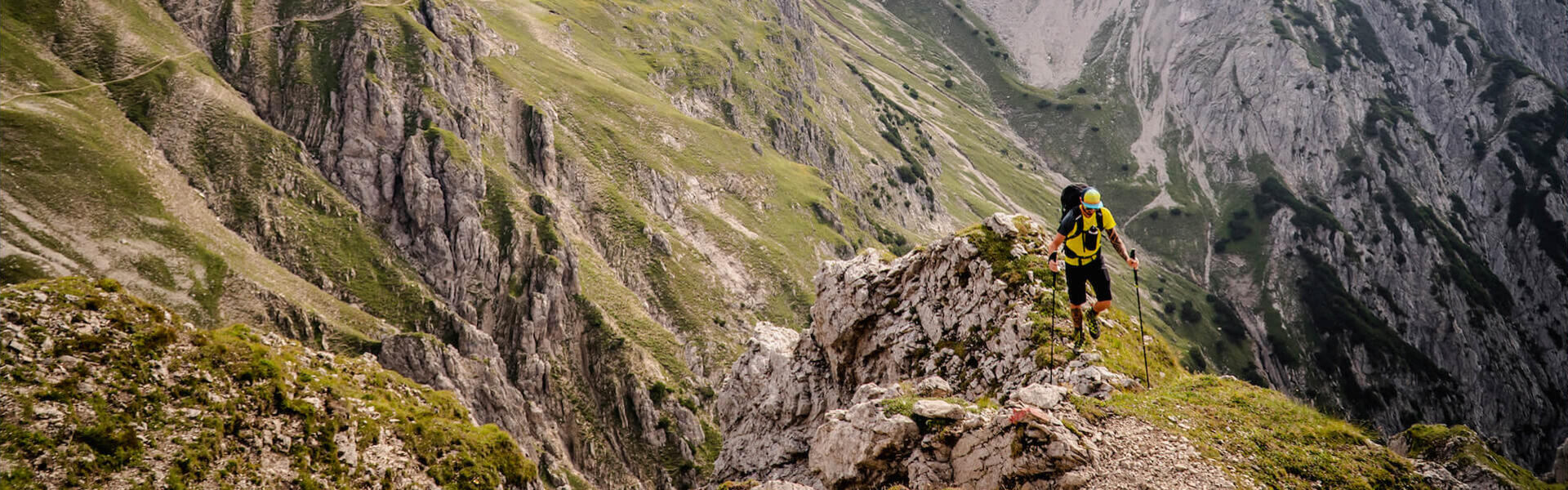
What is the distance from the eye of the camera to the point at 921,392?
27.9 m

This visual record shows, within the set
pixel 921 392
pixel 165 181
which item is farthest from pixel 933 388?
pixel 165 181

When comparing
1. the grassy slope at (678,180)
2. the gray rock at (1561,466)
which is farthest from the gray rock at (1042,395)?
the grassy slope at (678,180)

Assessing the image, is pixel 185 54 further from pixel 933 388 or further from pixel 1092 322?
pixel 1092 322

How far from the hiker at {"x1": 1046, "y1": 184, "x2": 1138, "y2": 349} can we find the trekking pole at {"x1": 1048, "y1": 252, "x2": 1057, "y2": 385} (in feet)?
1.89

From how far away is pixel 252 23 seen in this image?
14950 centimetres

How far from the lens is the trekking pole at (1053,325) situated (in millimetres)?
A: 26828

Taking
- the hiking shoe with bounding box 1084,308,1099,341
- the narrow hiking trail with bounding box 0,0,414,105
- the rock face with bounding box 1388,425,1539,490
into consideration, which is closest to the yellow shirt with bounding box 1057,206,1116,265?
the hiking shoe with bounding box 1084,308,1099,341

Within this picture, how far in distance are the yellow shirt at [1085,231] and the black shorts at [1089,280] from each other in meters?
0.48

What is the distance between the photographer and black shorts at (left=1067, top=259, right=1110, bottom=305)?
2473 centimetres

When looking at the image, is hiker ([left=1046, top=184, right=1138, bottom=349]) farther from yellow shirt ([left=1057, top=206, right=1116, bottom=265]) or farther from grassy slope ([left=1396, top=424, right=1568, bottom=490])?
grassy slope ([left=1396, top=424, right=1568, bottom=490])

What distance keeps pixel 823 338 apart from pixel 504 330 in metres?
112

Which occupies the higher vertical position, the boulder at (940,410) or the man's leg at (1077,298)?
the man's leg at (1077,298)

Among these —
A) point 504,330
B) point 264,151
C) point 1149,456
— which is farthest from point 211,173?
point 1149,456

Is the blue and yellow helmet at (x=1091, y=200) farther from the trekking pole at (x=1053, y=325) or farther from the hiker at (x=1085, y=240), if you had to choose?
the trekking pole at (x=1053, y=325)
